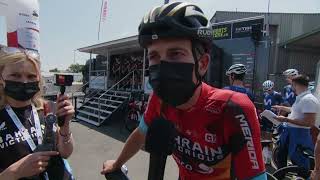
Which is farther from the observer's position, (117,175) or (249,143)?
(117,175)

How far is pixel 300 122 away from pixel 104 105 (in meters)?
10.8

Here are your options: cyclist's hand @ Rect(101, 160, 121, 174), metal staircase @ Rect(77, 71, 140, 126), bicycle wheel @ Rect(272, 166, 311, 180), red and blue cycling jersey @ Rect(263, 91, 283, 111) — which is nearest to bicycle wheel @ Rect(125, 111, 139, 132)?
metal staircase @ Rect(77, 71, 140, 126)

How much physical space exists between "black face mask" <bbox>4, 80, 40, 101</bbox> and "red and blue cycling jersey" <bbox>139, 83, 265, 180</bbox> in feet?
3.42

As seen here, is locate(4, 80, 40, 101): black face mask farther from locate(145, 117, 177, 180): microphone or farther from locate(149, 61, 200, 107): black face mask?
locate(145, 117, 177, 180): microphone

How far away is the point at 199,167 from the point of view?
1.99 meters

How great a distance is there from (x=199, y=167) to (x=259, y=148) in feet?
1.33

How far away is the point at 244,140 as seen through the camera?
5.54 ft

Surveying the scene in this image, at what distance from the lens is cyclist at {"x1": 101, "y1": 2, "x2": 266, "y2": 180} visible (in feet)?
5.55

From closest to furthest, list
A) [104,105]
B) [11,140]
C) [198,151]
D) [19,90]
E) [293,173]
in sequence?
[198,151] → [11,140] → [19,90] → [293,173] → [104,105]

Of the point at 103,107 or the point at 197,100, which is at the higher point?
the point at 197,100

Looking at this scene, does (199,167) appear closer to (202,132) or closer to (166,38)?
(202,132)

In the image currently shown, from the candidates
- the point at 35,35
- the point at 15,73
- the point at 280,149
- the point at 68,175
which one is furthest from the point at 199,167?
the point at 280,149

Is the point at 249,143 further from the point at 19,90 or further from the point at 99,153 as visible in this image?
the point at 99,153

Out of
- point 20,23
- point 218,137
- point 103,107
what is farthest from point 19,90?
point 103,107
